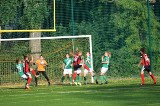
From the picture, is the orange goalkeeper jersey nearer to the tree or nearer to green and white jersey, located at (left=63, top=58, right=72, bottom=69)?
green and white jersey, located at (left=63, top=58, right=72, bottom=69)

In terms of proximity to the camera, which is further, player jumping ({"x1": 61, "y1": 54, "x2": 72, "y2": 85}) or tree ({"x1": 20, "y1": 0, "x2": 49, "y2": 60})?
tree ({"x1": 20, "y1": 0, "x2": 49, "y2": 60})

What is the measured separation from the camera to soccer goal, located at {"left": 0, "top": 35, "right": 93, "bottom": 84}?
110ft

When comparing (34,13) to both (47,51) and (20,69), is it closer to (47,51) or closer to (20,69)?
(47,51)

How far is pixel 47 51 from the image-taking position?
3516cm

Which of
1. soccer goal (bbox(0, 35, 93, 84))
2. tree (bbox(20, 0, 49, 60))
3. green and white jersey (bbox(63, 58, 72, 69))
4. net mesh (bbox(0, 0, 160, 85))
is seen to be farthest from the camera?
net mesh (bbox(0, 0, 160, 85))

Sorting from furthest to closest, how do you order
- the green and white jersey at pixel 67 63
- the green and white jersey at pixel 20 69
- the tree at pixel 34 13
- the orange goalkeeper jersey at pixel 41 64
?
the tree at pixel 34 13 → the green and white jersey at pixel 67 63 → the orange goalkeeper jersey at pixel 41 64 → the green and white jersey at pixel 20 69

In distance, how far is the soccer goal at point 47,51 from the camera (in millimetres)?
33531

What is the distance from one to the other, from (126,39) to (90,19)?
2700 mm

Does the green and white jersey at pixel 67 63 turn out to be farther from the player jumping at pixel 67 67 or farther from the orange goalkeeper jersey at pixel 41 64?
the orange goalkeeper jersey at pixel 41 64

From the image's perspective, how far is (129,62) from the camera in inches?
1500

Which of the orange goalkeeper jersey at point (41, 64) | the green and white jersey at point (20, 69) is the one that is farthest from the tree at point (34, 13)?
the green and white jersey at point (20, 69)

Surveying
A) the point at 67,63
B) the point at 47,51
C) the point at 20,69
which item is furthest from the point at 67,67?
the point at 20,69

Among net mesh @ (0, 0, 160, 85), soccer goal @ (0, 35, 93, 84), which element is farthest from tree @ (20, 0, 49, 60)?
soccer goal @ (0, 35, 93, 84)

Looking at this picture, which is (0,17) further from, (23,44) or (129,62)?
(129,62)
